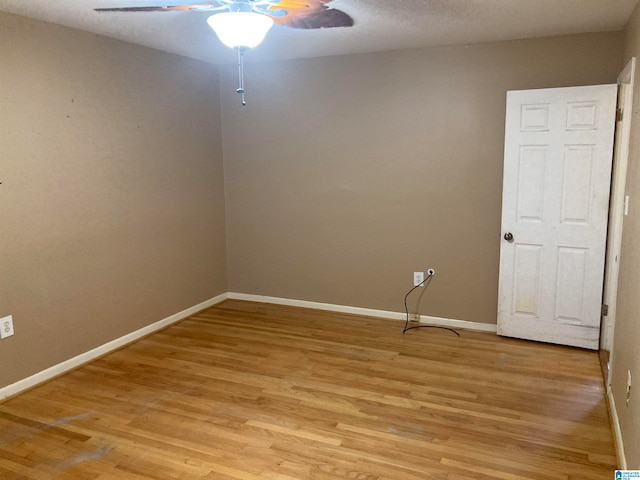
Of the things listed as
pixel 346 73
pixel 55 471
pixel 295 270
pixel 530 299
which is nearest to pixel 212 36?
pixel 346 73

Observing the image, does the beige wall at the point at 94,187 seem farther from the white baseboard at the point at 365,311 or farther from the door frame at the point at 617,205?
the door frame at the point at 617,205

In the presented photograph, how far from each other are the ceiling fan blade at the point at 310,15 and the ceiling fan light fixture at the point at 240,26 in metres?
0.15

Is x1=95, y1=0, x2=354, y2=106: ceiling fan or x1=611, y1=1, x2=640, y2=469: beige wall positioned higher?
x1=95, y1=0, x2=354, y2=106: ceiling fan

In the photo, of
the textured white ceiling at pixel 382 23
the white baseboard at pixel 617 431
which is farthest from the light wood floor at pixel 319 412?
the textured white ceiling at pixel 382 23

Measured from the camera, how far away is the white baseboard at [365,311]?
417 centimetres

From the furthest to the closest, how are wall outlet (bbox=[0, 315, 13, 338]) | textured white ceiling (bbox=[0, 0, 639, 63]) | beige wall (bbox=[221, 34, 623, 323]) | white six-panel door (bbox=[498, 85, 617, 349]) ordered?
beige wall (bbox=[221, 34, 623, 323]), white six-panel door (bbox=[498, 85, 617, 349]), wall outlet (bbox=[0, 315, 13, 338]), textured white ceiling (bbox=[0, 0, 639, 63])

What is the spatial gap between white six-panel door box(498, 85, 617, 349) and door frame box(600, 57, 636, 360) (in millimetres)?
44

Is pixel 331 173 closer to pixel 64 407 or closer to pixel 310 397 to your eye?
pixel 310 397

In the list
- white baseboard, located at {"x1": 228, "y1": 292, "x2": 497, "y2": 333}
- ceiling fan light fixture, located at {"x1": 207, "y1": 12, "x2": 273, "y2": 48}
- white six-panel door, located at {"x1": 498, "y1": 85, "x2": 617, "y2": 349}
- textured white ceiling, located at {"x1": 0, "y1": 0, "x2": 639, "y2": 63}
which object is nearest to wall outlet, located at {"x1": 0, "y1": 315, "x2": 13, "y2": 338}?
textured white ceiling, located at {"x1": 0, "y1": 0, "x2": 639, "y2": 63}

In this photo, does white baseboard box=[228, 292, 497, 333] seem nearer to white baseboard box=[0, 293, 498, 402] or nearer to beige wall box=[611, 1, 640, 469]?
white baseboard box=[0, 293, 498, 402]

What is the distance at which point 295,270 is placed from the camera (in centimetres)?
481

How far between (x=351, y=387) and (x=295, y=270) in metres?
1.83

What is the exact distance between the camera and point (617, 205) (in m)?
3.33

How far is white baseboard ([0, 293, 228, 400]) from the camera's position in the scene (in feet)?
10.2
